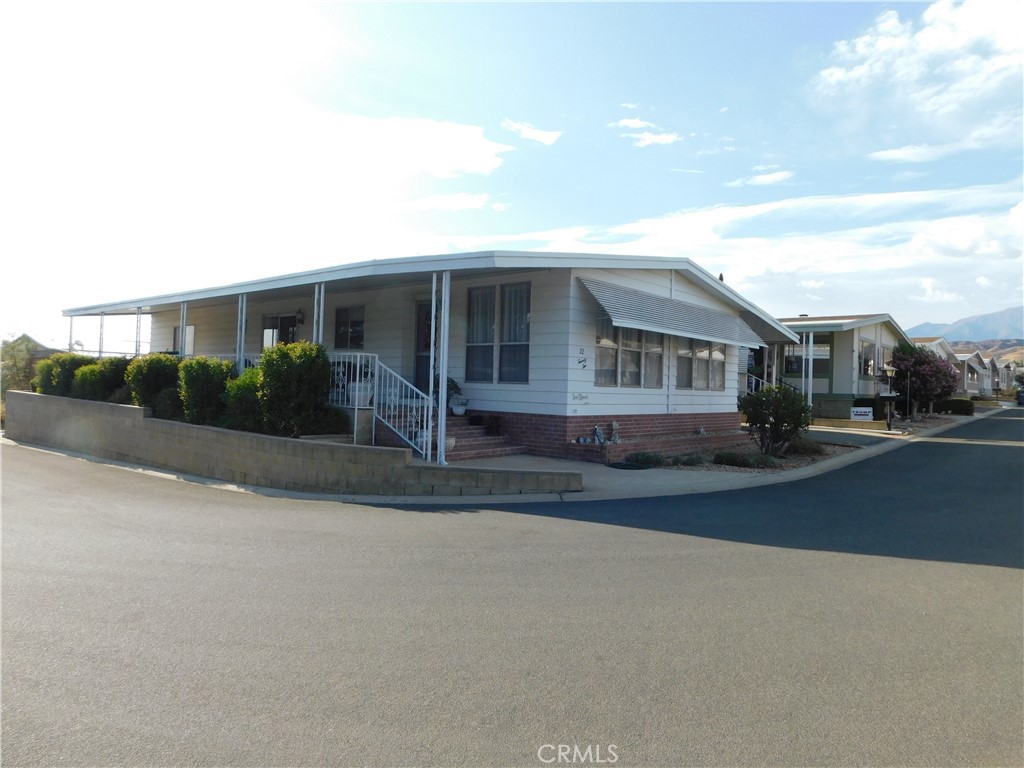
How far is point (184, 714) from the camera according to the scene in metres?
3.42

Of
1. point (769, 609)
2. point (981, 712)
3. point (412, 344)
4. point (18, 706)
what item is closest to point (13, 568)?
point (18, 706)

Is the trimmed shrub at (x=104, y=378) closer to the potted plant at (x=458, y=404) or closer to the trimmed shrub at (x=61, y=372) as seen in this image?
the trimmed shrub at (x=61, y=372)

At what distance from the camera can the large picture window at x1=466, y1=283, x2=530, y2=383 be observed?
13.4 meters

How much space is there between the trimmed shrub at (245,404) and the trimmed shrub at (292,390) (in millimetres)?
234

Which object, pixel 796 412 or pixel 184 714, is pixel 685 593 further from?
pixel 796 412

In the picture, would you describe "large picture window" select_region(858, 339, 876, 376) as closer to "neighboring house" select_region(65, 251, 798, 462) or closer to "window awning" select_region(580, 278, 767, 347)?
"window awning" select_region(580, 278, 767, 347)

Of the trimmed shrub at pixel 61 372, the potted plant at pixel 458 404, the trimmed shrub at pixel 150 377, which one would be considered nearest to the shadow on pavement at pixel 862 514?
the potted plant at pixel 458 404

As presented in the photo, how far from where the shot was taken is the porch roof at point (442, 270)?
11.3m

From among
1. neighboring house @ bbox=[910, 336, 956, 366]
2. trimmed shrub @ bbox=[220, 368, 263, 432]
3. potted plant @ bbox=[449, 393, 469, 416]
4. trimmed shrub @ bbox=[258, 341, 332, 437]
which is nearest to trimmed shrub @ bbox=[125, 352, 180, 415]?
trimmed shrub @ bbox=[220, 368, 263, 432]

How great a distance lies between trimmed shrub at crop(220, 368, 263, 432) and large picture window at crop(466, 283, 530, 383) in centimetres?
412

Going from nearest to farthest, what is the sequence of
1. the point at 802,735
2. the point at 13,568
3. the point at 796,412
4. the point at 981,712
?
1. the point at 802,735
2. the point at 981,712
3. the point at 13,568
4. the point at 796,412

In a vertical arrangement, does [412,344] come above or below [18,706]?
above

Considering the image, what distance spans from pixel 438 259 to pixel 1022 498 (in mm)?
9268

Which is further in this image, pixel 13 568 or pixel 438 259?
pixel 438 259
